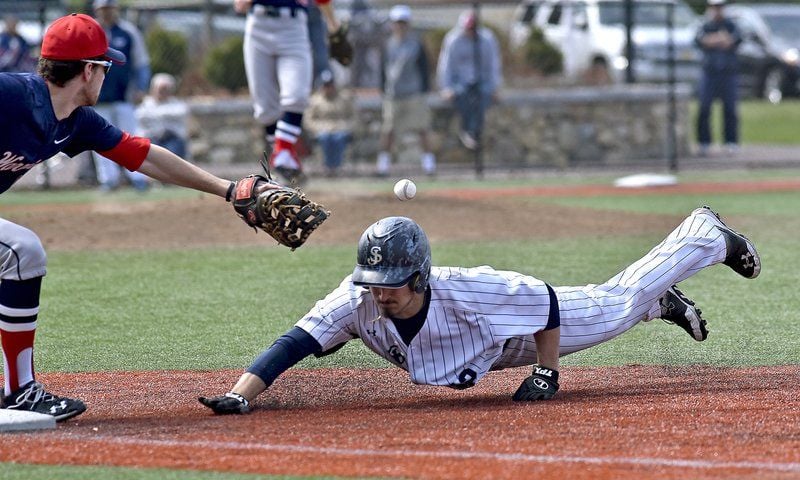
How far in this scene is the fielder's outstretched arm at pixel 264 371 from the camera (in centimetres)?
490

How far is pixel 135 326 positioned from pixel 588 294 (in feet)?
9.00

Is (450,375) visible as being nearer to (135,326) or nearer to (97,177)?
(135,326)

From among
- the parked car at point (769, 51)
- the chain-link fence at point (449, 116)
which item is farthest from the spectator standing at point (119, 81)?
the parked car at point (769, 51)

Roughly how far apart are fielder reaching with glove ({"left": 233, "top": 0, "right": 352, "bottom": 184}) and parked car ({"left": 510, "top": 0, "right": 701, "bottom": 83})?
10.4 meters

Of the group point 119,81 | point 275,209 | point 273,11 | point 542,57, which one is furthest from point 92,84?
point 542,57

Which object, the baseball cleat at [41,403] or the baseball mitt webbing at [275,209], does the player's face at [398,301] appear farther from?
the baseball cleat at [41,403]

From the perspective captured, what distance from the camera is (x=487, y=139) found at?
17703 mm

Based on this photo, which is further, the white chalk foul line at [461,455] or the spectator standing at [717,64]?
the spectator standing at [717,64]

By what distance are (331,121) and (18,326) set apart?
11.1 meters

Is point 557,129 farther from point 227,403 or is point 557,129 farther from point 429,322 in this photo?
point 227,403

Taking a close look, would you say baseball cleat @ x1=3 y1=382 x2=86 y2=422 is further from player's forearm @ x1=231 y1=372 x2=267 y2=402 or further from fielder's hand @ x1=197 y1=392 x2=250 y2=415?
player's forearm @ x1=231 y1=372 x2=267 y2=402

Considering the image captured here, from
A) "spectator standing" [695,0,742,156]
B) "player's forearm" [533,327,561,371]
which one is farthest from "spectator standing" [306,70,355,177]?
"player's forearm" [533,327,561,371]

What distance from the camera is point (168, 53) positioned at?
19328 mm

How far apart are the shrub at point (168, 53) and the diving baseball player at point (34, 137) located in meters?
14.5
